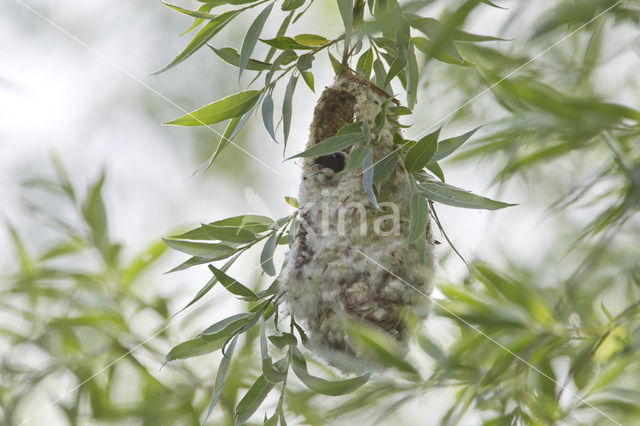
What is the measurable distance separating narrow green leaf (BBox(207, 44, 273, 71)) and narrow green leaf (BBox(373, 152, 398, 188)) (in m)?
0.22

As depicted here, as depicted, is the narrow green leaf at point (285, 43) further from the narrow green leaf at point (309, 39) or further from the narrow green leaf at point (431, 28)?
the narrow green leaf at point (431, 28)

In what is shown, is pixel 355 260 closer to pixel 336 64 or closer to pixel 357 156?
pixel 357 156

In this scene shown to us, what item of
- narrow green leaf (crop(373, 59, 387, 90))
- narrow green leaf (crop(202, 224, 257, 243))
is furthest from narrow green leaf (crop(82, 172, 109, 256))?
narrow green leaf (crop(373, 59, 387, 90))

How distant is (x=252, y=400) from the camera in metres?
0.93

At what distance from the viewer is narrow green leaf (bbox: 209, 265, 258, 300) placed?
871 mm

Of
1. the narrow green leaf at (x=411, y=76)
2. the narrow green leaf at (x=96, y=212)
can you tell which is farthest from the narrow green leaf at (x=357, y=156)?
the narrow green leaf at (x=96, y=212)

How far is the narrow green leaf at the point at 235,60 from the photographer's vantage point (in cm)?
94

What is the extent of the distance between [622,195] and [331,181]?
1.27ft

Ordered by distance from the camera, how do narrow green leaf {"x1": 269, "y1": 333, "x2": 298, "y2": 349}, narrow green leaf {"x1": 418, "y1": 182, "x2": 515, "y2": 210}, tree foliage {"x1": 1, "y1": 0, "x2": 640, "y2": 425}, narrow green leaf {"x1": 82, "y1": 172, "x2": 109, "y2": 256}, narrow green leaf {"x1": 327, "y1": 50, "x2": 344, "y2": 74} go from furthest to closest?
narrow green leaf {"x1": 82, "y1": 172, "x2": 109, "y2": 256}, narrow green leaf {"x1": 327, "y1": 50, "x2": 344, "y2": 74}, narrow green leaf {"x1": 269, "y1": 333, "x2": 298, "y2": 349}, narrow green leaf {"x1": 418, "y1": 182, "x2": 515, "y2": 210}, tree foliage {"x1": 1, "y1": 0, "x2": 640, "y2": 425}

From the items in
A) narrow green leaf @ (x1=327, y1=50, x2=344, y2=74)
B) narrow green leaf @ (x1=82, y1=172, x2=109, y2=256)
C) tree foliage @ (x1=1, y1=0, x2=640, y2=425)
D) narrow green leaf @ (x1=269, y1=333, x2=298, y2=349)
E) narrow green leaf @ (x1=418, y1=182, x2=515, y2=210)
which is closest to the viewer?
tree foliage @ (x1=1, y1=0, x2=640, y2=425)

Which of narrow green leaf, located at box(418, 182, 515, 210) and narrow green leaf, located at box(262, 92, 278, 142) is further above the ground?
narrow green leaf, located at box(262, 92, 278, 142)

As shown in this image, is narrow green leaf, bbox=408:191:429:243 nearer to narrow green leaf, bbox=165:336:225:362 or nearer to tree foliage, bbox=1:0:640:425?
tree foliage, bbox=1:0:640:425

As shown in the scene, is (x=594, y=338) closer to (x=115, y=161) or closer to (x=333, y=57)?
(x=333, y=57)

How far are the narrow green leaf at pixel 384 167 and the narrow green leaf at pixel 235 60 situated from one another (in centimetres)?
22
